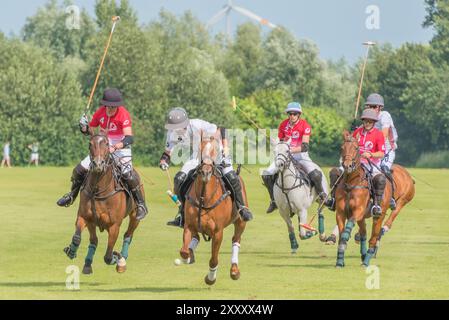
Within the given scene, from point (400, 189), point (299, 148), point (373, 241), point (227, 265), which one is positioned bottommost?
point (227, 265)

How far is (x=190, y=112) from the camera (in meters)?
107

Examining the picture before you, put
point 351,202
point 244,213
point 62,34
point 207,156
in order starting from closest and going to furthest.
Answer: point 207,156 < point 244,213 < point 351,202 < point 62,34

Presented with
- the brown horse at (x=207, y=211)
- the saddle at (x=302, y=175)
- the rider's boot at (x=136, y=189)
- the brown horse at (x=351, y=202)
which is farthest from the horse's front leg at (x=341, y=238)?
the brown horse at (x=207, y=211)

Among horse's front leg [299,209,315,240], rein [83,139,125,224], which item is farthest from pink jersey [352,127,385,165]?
rein [83,139,125,224]

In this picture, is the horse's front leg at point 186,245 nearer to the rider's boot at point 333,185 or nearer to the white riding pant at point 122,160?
the white riding pant at point 122,160

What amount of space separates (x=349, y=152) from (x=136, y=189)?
3796mm

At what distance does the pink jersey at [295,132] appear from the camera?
25703mm

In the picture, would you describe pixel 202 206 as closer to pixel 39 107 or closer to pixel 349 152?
pixel 349 152

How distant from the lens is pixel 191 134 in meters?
19.4

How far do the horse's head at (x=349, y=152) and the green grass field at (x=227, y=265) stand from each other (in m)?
1.86

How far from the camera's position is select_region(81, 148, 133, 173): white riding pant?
20.6 meters

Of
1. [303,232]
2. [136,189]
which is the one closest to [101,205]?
[136,189]

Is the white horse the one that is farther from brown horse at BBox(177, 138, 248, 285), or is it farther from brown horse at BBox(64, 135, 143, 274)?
brown horse at BBox(177, 138, 248, 285)

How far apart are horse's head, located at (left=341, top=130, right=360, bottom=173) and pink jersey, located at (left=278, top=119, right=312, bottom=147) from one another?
147 inches
